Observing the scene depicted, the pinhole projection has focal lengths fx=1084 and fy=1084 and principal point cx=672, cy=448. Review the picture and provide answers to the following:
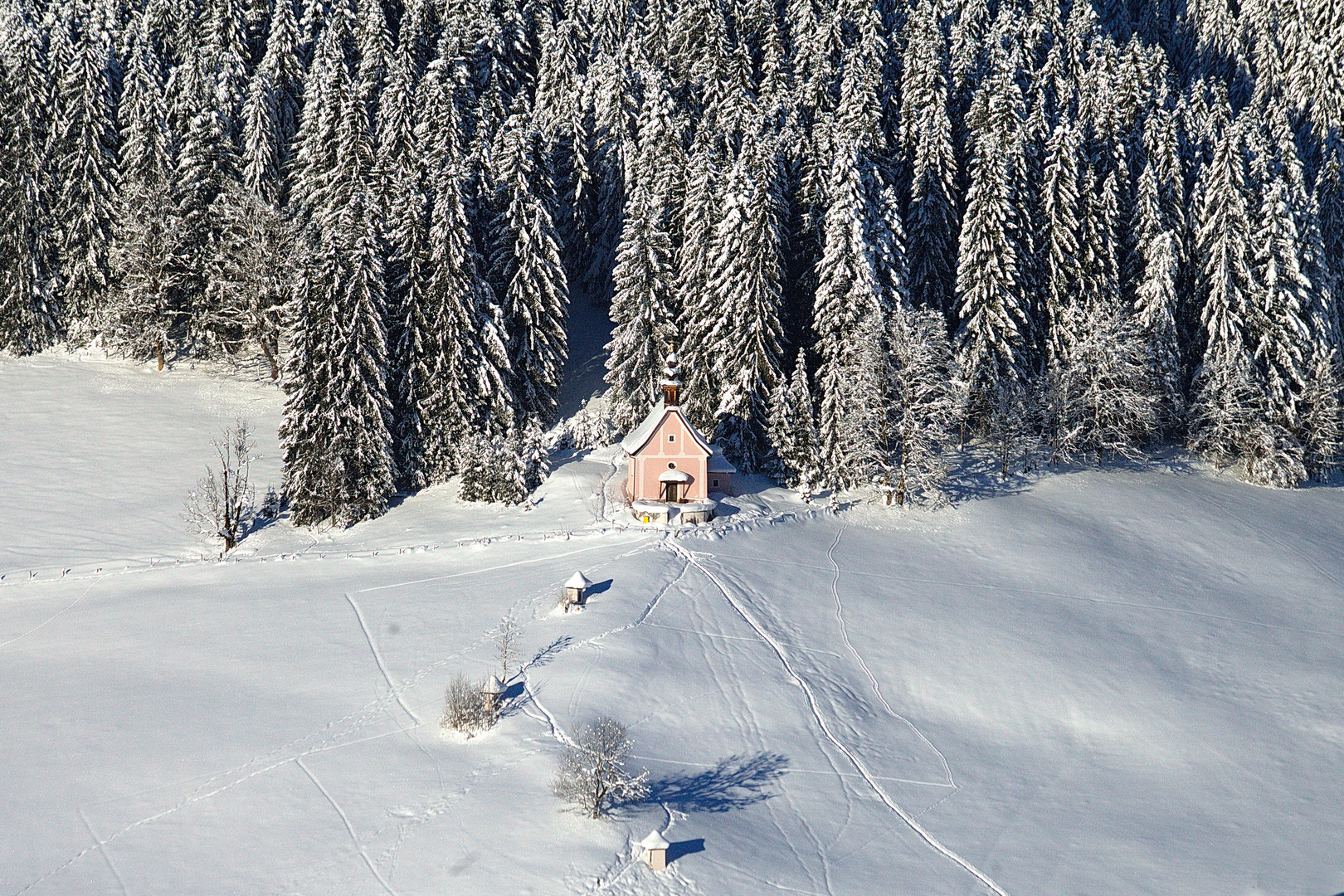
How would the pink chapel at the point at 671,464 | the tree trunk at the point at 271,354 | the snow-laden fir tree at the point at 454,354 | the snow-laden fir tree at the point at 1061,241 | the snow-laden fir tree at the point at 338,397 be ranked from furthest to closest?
the tree trunk at the point at 271,354, the snow-laden fir tree at the point at 1061,241, the snow-laden fir tree at the point at 454,354, the snow-laden fir tree at the point at 338,397, the pink chapel at the point at 671,464

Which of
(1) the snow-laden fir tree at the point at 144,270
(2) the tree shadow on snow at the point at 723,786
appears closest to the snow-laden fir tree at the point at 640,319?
(2) the tree shadow on snow at the point at 723,786

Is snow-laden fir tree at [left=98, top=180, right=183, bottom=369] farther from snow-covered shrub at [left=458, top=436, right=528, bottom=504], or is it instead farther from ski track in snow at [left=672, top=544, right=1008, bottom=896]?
ski track in snow at [left=672, top=544, right=1008, bottom=896]

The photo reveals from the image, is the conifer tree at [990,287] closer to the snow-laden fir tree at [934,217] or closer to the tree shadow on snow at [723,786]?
the snow-laden fir tree at [934,217]

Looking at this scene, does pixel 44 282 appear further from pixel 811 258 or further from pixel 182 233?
pixel 811 258

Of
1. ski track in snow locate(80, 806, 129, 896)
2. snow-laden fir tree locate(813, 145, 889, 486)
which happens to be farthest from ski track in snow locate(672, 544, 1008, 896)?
ski track in snow locate(80, 806, 129, 896)

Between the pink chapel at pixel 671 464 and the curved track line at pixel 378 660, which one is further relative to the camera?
the pink chapel at pixel 671 464

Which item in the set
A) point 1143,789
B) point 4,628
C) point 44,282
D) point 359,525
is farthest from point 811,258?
point 44,282

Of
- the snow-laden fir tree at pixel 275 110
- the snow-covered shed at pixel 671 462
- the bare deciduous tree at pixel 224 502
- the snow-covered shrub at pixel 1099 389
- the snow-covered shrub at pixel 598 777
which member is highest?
the snow-laden fir tree at pixel 275 110
